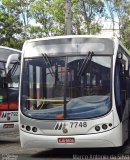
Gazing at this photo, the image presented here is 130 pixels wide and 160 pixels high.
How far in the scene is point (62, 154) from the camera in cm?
1345

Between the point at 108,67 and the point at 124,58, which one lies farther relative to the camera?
the point at 124,58

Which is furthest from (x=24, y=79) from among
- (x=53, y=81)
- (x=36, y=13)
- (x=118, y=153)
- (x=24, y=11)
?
(x=24, y=11)

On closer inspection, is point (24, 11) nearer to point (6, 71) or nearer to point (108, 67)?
point (6, 71)

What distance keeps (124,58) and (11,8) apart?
32.7m

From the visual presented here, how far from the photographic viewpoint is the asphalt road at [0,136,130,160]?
498 inches

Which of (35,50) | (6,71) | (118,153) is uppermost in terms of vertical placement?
(35,50)

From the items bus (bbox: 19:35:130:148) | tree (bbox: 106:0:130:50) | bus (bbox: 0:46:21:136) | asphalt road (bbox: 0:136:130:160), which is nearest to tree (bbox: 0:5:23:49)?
tree (bbox: 106:0:130:50)

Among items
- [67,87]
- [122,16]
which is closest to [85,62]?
[67,87]

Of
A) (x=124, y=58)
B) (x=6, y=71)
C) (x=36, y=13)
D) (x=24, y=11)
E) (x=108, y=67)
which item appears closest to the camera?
(x=108, y=67)

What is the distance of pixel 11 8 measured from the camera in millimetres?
45844

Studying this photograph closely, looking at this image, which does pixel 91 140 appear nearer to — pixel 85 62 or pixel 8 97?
pixel 85 62

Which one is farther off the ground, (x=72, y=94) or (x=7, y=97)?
(x=72, y=94)

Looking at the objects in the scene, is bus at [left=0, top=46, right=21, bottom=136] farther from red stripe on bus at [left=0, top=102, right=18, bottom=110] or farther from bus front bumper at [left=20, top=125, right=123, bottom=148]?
bus front bumper at [left=20, top=125, right=123, bottom=148]

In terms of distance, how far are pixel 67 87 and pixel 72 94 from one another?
0.22 metres
